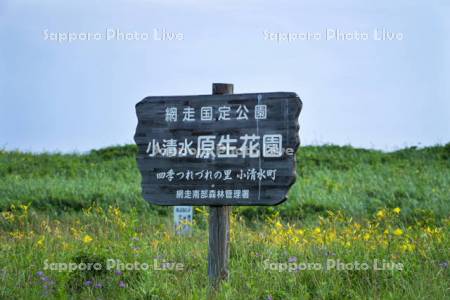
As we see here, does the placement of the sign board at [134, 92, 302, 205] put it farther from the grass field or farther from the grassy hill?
the grassy hill

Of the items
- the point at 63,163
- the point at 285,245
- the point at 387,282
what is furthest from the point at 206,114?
the point at 63,163

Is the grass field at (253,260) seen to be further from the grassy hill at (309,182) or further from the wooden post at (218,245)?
→ the grassy hill at (309,182)

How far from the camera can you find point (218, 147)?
23.3 ft

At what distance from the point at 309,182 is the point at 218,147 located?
32.6 feet

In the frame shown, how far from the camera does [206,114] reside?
283 inches

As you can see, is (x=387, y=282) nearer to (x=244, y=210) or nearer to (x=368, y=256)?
(x=368, y=256)

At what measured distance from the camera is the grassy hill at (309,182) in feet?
46.9

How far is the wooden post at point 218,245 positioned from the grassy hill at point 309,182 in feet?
18.4

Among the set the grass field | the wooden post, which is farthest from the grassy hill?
the wooden post

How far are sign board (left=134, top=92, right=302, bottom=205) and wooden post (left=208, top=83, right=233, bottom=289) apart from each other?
23 cm

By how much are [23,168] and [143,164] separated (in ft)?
48.3

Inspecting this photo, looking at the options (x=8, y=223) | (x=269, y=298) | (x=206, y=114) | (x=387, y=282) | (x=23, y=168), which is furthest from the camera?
(x=23, y=168)

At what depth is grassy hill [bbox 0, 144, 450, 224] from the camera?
46.9ft

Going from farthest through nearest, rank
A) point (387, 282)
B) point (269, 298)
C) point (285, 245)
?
point (285, 245) → point (387, 282) → point (269, 298)
